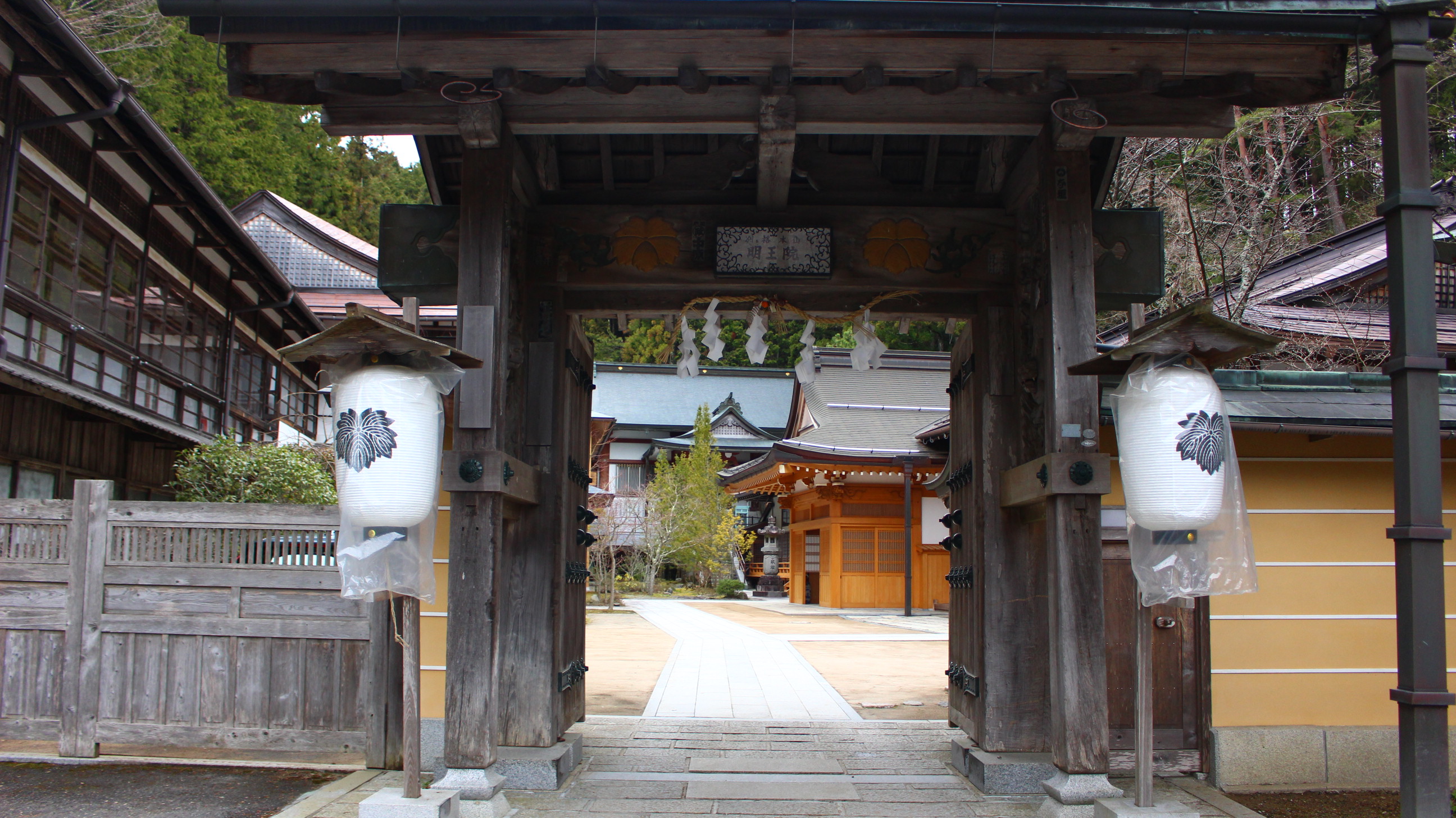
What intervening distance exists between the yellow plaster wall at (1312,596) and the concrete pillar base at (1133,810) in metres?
1.71

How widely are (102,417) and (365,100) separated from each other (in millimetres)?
7312

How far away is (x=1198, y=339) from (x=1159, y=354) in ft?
0.50

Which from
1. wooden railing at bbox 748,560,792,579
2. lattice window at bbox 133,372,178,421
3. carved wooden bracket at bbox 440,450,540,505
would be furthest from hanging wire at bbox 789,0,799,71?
wooden railing at bbox 748,560,792,579

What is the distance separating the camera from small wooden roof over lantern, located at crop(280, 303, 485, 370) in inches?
142

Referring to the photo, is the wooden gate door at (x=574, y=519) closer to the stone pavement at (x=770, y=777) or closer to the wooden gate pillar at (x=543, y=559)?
the wooden gate pillar at (x=543, y=559)

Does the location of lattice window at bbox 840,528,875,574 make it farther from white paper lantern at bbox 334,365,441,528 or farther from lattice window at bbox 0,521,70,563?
white paper lantern at bbox 334,365,441,528

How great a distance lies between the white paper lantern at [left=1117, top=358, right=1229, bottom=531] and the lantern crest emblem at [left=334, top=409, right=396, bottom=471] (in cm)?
297

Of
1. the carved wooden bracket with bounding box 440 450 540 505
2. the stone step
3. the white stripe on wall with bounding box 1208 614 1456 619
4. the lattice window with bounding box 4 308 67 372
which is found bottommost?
the stone step

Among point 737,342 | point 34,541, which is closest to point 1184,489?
point 34,541

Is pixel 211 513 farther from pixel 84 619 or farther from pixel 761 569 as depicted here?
pixel 761 569

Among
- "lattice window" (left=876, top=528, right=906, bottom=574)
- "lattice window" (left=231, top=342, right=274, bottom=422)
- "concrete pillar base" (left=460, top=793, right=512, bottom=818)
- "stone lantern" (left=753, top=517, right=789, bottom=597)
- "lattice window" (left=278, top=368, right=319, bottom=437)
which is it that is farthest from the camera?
"stone lantern" (left=753, top=517, right=789, bottom=597)

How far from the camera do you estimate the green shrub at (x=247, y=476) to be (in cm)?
916

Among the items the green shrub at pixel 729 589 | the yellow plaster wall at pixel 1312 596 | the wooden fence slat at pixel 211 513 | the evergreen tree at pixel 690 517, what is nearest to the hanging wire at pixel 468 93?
the wooden fence slat at pixel 211 513

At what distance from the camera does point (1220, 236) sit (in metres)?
10.6
